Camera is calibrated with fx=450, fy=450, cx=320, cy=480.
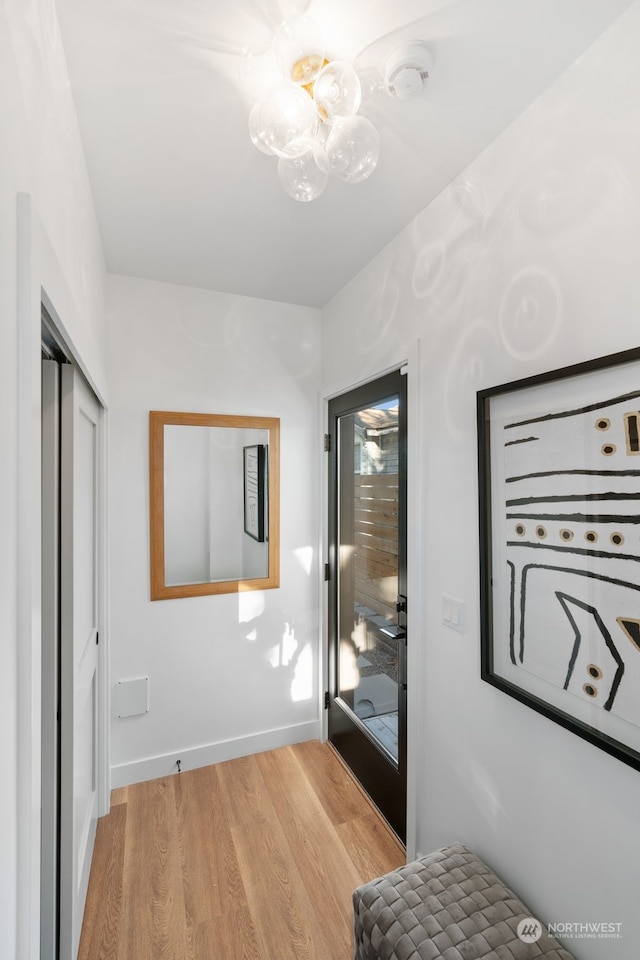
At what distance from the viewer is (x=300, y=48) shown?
1.04m

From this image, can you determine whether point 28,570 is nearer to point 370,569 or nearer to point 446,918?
point 446,918

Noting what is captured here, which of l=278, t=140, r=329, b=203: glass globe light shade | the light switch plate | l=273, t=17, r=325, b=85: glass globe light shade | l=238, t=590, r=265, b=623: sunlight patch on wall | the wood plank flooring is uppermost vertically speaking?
l=273, t=17, r=325, b=85: glass globe light shade

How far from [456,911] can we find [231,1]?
221cm

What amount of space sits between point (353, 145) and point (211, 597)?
206 centimetres

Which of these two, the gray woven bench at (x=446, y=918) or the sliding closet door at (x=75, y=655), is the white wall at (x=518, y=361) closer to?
the gray woven bench at (x=446, y=918)

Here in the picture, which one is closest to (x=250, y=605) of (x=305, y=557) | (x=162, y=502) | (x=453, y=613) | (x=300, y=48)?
(x=305, y=557)

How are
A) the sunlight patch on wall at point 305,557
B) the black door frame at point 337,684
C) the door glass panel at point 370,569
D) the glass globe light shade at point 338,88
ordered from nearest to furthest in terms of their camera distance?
1. the glass globe light shade at point 338,88
2. the black door frame at point 337,684
3. the door glass panel at point 370,569
4. the sunlight patch on wall at point 305,557

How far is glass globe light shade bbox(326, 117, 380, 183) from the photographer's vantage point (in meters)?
1.01

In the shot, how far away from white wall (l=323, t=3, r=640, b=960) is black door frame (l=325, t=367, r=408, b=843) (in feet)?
0.47

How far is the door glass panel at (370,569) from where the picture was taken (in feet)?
6.56

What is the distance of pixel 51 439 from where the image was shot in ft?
4.19

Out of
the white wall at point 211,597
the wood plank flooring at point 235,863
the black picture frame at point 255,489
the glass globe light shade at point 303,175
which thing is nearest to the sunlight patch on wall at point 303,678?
the white wall at point 211,597

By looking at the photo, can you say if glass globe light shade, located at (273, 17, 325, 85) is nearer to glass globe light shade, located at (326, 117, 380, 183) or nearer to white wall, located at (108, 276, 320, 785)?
glass globe light shade, located at (326, 117, 380, 183)

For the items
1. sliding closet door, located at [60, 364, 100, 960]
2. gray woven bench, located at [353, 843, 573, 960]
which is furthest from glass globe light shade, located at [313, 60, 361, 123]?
gray woven bench, located at [353, 843, 573, 960]
